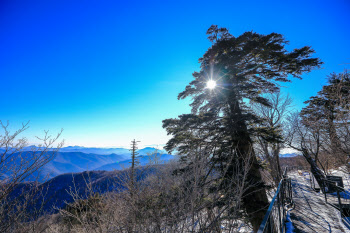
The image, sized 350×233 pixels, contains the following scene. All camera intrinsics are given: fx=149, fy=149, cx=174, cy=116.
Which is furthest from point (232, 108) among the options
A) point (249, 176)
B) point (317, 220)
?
point (317, 220)

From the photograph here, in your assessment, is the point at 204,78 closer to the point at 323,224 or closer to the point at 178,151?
the point at 178,151

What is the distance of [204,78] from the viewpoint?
7.82m

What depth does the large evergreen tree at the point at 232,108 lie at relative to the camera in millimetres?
7117

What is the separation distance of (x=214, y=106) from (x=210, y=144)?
206cm

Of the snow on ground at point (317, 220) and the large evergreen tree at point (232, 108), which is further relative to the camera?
the large evergreen tree at point (232, 108)

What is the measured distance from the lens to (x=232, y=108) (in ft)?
27.3

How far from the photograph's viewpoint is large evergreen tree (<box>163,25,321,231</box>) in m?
7.12

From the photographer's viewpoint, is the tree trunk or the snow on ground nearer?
the snow on ground

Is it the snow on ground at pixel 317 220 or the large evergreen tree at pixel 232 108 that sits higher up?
the large evergreen tree at pixel 232 108

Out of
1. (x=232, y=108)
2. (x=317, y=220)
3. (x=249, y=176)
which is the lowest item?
(x=317, y=220)

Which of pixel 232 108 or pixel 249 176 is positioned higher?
pixel 232 108

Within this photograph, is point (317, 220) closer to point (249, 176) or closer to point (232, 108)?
point (249, 176)

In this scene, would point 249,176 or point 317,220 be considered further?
point 249,176

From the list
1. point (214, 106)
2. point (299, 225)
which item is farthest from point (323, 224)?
point (214, 106)
